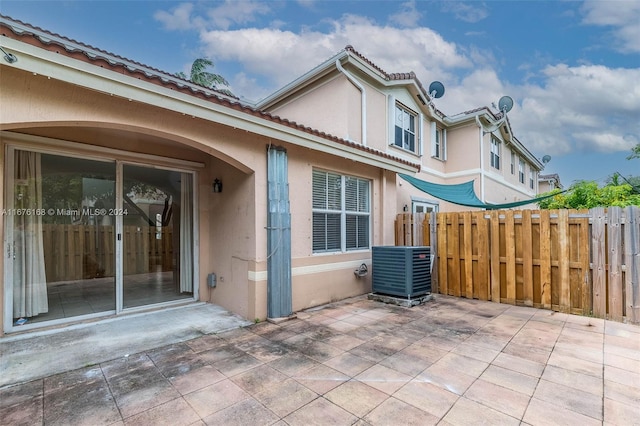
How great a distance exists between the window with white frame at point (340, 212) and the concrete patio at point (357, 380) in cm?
229

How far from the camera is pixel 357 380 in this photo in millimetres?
3299

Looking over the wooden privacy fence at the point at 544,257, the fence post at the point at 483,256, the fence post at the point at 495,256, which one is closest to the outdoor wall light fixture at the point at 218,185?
the wooden privacy fence at the point at 544,257

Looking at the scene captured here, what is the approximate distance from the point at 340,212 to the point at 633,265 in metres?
5.54

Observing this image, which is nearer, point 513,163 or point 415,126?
point 415,126

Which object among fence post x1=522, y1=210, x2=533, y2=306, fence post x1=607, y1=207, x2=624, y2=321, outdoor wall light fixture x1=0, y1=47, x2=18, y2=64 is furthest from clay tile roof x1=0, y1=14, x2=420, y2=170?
fence post x1=607, y1=207, x2=624, y2=321

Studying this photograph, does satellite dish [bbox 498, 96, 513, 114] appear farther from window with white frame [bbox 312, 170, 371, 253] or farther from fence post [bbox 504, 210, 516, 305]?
window with white frame [bbox 312, 170, 371, 253]

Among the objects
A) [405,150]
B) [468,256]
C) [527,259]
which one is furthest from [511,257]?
[405,150]

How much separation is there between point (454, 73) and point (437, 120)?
3842 mm

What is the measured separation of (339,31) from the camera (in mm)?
11469

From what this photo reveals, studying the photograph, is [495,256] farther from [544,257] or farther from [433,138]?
[433,138]

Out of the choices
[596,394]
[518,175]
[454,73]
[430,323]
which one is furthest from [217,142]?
[518,175]

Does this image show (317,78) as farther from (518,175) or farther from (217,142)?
(518,175)

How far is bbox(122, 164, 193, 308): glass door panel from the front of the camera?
591cm

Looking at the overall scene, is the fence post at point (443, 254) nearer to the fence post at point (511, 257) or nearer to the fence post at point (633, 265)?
the fence post at point (511, 257)
